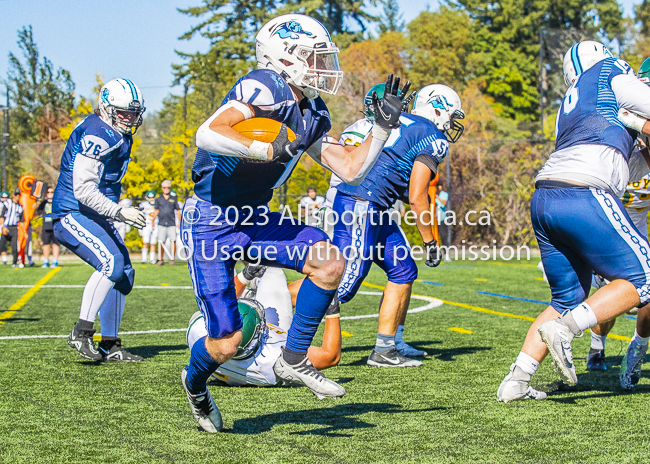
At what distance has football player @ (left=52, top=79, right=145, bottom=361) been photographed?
18.4ft

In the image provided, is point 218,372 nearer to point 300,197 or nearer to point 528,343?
point 528,343

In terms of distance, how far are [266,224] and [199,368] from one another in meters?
0.77

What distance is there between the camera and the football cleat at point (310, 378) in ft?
11.4

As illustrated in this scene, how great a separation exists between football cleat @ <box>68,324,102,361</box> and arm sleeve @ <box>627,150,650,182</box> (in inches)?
158

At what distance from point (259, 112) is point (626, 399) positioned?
2.74 metres

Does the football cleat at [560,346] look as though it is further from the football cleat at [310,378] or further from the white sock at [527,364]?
the football cleat at [310,378]

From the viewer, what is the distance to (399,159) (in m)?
5.68

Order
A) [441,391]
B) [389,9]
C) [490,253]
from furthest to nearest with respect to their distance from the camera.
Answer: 1. [389,9]
2. [490,253]
3. [441,391]

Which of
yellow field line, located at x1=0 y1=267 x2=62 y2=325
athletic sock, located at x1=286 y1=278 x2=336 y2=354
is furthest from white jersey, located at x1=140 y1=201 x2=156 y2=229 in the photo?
athletic sock, located at x1=286 y1=278 x2=336 y2=354

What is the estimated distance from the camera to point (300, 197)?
65.6ft

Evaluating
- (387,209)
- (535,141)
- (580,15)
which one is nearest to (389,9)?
(580,15)

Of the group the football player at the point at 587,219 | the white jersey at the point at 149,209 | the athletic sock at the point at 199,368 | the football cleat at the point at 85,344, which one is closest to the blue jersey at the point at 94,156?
the football cleat at the point at 85,344

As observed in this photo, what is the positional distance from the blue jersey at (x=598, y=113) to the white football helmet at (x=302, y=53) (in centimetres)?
137

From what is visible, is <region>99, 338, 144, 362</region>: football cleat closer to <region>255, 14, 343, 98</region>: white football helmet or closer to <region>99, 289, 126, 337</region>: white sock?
<region>99, 289, 126, 337</region>: white sock
